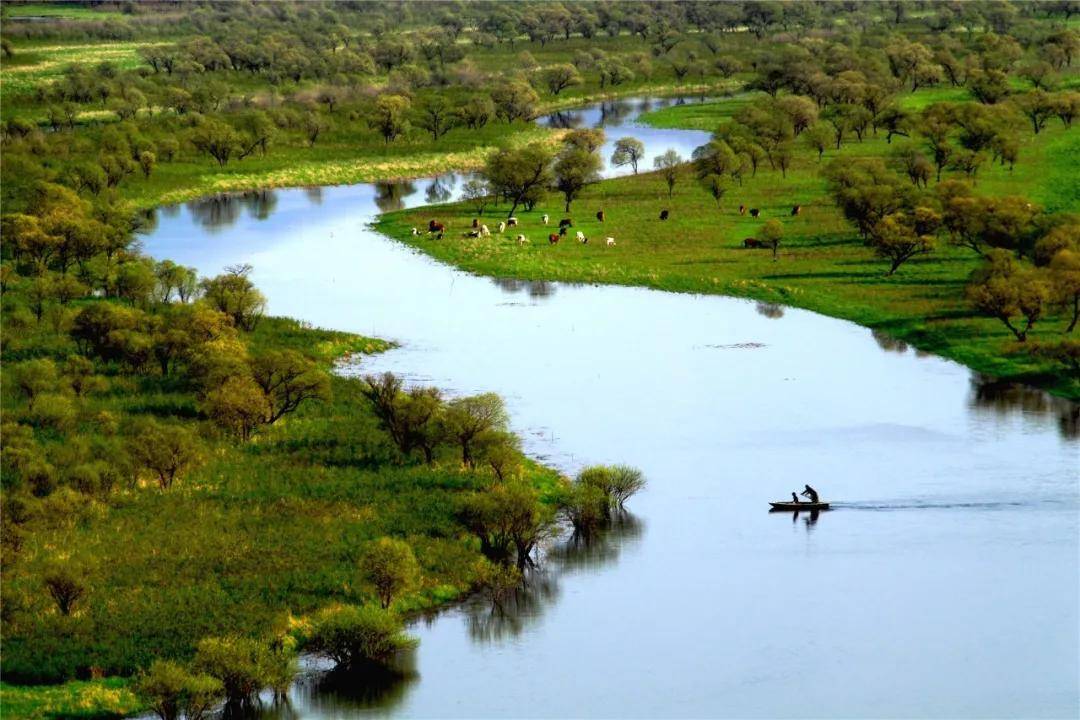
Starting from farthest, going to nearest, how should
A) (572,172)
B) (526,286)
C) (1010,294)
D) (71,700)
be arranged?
(572,172) < (526,286) < (1010,294) < (71,700)

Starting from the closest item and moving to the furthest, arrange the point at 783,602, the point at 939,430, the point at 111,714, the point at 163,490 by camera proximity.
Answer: the point at 111,714, the point at 783,602, the point at 163,490, the point at 939,430

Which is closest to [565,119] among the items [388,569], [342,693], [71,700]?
[388,569]

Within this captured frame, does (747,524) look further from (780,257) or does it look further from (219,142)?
(219,142)

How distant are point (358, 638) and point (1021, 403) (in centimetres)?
3542

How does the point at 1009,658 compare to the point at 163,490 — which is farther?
the point at 163,490

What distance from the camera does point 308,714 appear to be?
130 feet

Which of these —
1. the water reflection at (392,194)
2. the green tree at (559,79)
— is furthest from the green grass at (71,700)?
the green tree at (559,79)

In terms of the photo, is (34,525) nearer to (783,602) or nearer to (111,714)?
(111,714)

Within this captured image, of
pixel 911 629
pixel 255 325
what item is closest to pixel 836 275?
pixel 255 325

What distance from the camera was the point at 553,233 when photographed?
341 feet

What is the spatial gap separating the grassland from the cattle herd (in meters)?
0.67

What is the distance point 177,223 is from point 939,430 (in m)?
67.9

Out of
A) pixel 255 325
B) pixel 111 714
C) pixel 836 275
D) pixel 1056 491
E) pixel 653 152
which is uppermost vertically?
pixel 653 152

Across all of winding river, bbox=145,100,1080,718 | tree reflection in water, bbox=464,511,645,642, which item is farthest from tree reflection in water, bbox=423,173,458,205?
tree reflection in water, bbox=464,511,645,642
